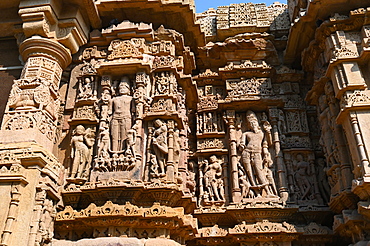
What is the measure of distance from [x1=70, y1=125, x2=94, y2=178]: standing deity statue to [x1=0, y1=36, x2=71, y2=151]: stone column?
0.53 meters

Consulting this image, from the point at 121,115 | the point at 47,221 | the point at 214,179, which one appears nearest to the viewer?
the point at 47,221

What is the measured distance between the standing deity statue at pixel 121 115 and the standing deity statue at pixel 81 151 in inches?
21.4

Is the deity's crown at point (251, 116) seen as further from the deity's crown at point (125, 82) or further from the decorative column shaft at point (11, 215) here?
the decorative column shaft at point (11, 215)

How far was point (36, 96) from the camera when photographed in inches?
241

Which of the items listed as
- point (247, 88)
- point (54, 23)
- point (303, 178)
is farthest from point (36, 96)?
point (303, 178)

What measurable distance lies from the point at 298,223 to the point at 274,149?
176 cm

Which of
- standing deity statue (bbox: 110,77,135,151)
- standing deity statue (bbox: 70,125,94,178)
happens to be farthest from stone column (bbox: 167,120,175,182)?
standing deity statue (bbox: 70,125,94,178)

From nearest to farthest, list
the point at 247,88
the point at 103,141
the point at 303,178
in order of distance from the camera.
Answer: the point at 103,141, the point at 303,178, the point at 247,88

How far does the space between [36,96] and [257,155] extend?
16.2 feet

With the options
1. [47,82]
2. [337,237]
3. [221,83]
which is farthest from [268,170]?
[47,82]

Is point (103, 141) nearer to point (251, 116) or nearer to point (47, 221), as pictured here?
point (47, 221)

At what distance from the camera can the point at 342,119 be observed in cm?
657

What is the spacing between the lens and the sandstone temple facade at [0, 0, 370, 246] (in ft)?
19.4

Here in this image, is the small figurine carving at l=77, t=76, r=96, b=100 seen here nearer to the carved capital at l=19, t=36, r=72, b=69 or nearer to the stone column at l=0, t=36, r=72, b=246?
the stone column at l=0, t=36, r=72, b=246
